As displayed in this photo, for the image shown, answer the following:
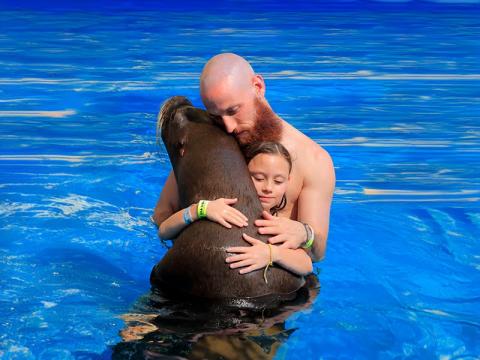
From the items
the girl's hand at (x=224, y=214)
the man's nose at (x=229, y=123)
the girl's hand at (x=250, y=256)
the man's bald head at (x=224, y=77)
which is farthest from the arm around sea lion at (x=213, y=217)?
the man's bald head at (x=224, y=77)

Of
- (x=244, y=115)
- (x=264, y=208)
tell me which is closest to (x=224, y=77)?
(x=244, y=115)

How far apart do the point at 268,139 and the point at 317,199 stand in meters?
0.42

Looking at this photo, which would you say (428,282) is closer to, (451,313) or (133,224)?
(451,313)

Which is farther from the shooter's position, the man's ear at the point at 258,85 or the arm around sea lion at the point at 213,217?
the man's ear at the point at 258,85

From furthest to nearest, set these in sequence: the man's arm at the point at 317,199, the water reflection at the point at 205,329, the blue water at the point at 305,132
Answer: the blue water at the point at 305,132
the man's arm at the point at 317,199
the water reflection at the point at 205,329

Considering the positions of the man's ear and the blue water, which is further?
the blue water

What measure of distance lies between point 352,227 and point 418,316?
1571 mm

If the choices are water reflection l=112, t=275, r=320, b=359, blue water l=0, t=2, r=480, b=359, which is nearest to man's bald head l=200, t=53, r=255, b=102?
water reflection l=112, t=275, r=320, b=359

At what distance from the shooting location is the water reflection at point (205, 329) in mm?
4031

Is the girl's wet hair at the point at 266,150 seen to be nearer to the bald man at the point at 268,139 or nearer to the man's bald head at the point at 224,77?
the bald man at the point at 268,139

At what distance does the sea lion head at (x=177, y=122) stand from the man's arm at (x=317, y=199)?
1.95 ft

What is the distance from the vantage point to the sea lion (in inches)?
166

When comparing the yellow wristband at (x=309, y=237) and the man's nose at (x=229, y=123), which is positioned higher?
the man's nose at (x=229, y=123)

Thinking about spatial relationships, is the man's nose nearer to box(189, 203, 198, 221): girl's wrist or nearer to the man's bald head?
the man's bald head
